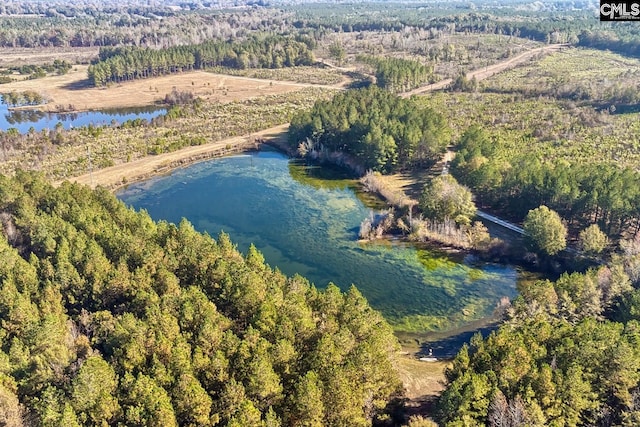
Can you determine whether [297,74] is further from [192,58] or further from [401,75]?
[401,75]

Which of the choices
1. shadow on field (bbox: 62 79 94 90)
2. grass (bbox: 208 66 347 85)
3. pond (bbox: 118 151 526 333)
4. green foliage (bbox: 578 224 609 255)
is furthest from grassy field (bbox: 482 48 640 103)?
shadow on field (bbox: 62 79 94 90)

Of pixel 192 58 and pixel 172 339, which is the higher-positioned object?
pixel 192 58

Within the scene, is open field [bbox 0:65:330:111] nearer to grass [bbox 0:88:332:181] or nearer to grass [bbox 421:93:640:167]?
grass [bbox 0:88:332:181]

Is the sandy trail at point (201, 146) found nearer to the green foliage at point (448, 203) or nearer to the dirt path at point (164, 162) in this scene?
the dirt path at point (164, 162)

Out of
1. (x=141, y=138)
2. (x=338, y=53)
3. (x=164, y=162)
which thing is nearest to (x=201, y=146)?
(x=164, y=162)

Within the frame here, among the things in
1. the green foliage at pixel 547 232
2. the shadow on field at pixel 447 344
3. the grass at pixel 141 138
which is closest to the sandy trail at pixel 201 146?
the grass at pixel 141 138

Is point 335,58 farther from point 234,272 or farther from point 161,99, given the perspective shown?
point 234,272
